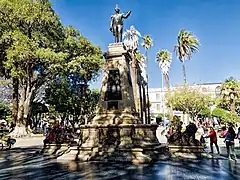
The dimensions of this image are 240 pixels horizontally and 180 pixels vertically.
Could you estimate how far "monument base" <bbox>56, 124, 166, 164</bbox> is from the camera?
10.6m

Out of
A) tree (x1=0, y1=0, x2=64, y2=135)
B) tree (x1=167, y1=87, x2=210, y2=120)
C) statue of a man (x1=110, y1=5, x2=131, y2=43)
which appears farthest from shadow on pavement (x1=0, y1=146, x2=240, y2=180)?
tree (x1=167, y1=87, x2=210, y2=120)

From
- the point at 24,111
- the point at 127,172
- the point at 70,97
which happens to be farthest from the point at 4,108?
the point at 127,172

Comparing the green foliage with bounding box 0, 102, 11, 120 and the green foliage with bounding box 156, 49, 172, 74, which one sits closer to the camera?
the green foliage with bounding box 0, 102, 11, 120

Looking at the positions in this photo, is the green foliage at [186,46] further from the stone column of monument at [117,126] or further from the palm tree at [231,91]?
the stone column of monument at [117,126]

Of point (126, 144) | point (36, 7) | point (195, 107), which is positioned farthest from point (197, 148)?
point (195, 107)

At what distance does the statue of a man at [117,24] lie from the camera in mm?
13820

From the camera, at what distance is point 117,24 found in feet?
45.3

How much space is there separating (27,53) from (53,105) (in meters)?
19.5

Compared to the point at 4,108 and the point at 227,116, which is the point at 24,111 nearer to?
the point at 4,108

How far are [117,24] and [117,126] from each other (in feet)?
18.4

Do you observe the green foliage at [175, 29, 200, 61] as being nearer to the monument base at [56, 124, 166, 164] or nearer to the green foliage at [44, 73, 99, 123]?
the green foliage at [44, 73, 99, 123]

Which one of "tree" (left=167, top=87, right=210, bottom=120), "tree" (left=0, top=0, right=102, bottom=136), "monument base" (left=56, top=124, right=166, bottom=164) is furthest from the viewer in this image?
"tree" (left=167, top=87, right=210, bottom=120)

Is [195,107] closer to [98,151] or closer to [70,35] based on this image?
[70,35]

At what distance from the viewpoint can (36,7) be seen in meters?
25.2
